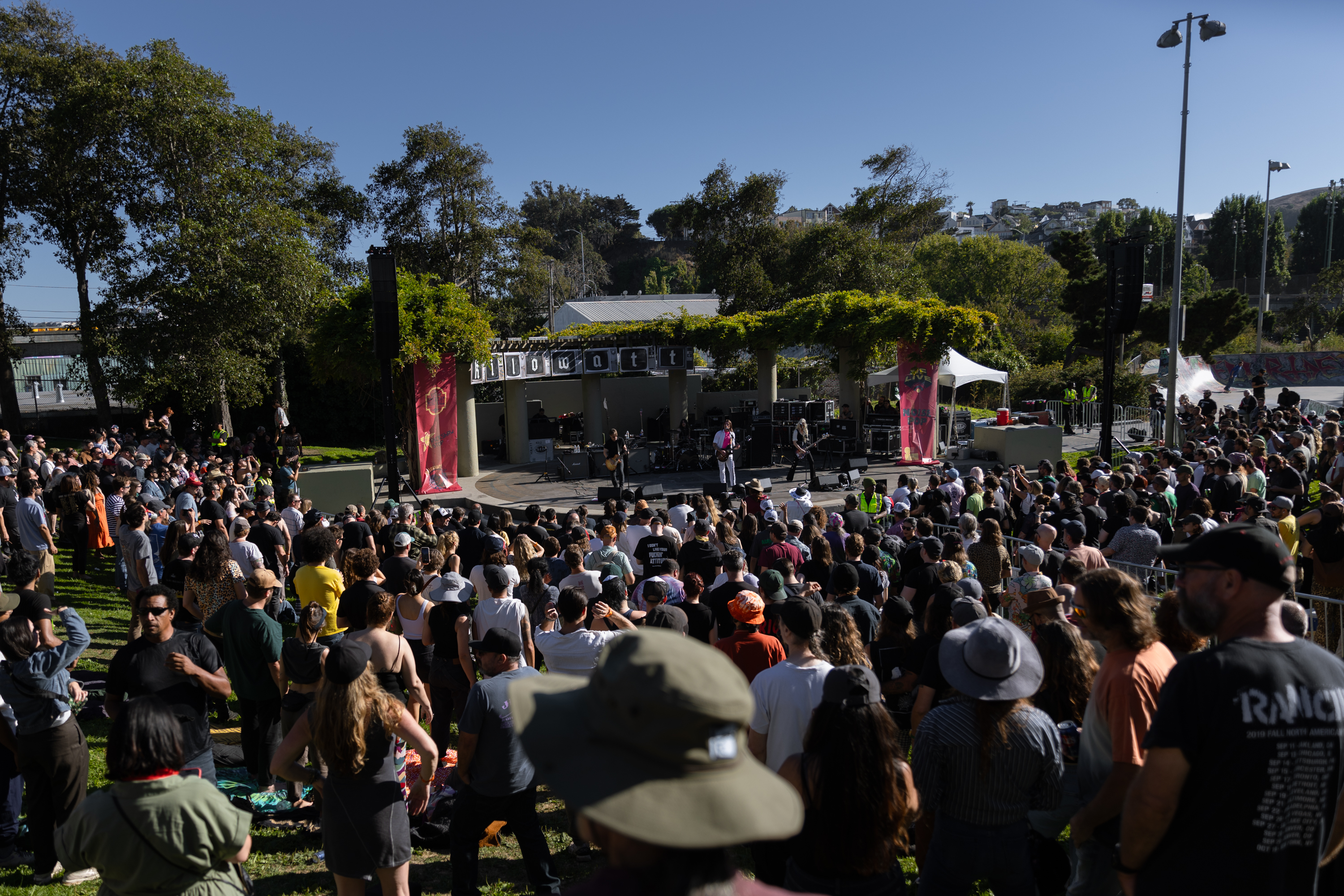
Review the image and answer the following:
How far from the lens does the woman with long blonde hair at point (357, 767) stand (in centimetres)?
309

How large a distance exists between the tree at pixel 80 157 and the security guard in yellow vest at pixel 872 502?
19532 mm

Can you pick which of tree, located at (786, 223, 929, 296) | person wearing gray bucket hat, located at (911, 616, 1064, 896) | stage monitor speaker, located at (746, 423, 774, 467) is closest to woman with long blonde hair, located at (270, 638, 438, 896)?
person wearing gray bucket hat, located at (911, 616, 1064, 896)

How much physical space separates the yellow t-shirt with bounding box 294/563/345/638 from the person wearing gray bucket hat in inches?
171

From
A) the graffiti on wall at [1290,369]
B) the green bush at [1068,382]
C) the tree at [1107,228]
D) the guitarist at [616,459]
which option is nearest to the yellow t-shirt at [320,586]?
the guitarist at [616,459]

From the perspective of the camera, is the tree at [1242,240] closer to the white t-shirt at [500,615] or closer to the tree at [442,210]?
the tree at [442,210]

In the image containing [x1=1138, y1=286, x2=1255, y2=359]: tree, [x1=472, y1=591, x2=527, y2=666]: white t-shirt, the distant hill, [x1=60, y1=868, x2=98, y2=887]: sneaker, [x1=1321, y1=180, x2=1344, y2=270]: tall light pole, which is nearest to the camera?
[x1=60, y1=868, x2=98, y2=887]: sneaker

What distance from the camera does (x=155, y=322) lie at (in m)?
21.3

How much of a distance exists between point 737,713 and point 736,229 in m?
33.6

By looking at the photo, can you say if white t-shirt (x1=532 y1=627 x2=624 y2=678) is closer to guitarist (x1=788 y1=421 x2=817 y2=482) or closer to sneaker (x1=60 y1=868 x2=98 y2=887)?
sneaker (x1=60 y1=868 x2=98 y2=887)

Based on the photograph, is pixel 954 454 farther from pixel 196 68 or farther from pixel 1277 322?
pixel 1277 322

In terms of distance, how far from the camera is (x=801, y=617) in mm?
3420

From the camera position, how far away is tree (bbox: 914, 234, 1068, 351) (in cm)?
4688

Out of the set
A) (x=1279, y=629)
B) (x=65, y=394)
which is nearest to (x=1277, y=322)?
(x=1279, y=629)

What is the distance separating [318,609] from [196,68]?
2255 centimetres
